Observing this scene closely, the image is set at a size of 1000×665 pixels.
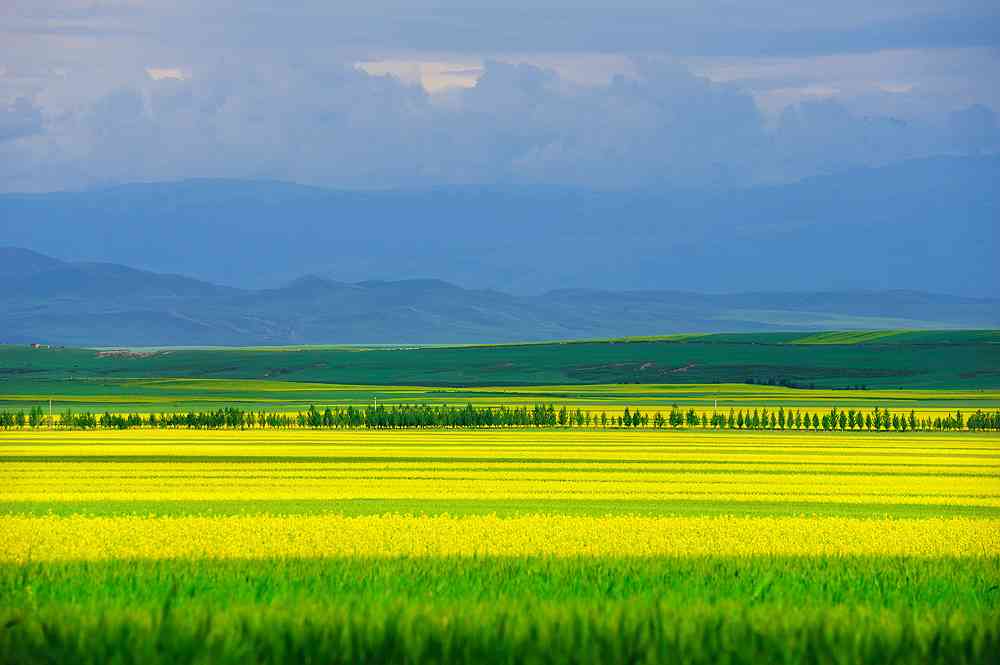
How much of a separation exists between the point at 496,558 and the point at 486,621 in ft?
21.5

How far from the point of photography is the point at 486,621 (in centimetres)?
1279

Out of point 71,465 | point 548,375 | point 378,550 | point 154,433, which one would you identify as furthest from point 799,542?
point 548,375

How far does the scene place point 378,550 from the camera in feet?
68.0

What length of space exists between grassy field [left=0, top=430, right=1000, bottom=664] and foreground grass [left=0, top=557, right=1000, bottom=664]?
3 cm

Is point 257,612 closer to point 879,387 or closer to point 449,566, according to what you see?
point 449,566

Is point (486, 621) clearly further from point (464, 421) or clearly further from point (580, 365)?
point (580, 365)

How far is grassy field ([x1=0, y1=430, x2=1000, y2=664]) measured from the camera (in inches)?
492

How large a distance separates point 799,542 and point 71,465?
24506mm

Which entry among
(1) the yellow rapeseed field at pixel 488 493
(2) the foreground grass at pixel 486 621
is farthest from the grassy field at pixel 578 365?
(2) the foreground grass at pixel 486 621

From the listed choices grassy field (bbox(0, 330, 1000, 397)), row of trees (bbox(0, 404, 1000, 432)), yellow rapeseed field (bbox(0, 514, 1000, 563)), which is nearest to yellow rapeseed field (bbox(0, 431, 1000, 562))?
yellow rapeseed field (bbox(0, 514, 1000, 563))

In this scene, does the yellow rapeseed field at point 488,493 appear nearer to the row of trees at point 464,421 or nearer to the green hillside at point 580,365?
the row of trees at point 464,421

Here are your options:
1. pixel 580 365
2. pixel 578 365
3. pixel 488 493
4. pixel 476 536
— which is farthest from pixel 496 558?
pixel 578 365

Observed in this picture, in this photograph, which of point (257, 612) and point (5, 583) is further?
point (5, 583)

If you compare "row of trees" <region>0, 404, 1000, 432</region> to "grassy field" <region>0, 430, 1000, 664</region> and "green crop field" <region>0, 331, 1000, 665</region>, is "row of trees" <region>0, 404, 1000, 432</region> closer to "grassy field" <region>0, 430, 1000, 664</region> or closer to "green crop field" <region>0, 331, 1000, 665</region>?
"green crop field" <region>0, 331, 1000, 665</region>
